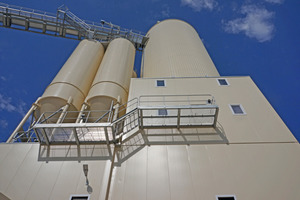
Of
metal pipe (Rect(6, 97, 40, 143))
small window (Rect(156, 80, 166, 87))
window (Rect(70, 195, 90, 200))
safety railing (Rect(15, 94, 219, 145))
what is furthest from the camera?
small window (Rect(156, 80, 166, 87))

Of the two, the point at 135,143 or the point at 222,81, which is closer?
the point at 135,143

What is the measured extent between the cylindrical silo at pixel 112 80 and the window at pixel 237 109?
7530 mm

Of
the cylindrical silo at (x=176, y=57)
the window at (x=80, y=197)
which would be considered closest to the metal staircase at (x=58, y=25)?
the cylindrical silo at (x=176, y=57)

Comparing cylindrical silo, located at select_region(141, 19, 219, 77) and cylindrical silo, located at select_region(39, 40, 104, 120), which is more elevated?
cylindrical silo, located at select_region(141, 19, 219, 77)

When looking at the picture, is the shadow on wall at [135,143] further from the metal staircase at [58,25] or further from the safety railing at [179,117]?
the metal staircase at [58,25]

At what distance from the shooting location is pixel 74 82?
14992mm

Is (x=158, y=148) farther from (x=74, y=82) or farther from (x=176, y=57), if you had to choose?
(x=176, y=57)

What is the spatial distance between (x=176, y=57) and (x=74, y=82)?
400 inches

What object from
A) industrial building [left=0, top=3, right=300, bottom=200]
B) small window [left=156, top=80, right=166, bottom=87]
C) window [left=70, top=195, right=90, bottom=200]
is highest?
small window [left=156, top=80, right=166, bottom=87]

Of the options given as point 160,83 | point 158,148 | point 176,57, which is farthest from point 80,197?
point 176,57

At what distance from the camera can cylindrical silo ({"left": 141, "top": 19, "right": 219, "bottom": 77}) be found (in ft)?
58.8

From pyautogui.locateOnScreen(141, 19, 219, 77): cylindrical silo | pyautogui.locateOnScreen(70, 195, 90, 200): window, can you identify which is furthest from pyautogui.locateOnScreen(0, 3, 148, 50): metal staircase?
pyautogui.locateOnScreen(70, 195, 90, 200): window

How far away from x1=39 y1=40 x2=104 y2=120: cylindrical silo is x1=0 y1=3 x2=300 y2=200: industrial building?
0.09 metres

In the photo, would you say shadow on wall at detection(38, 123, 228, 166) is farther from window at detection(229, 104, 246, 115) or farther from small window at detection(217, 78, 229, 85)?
small window at detection(217, 78, 229, 85)
